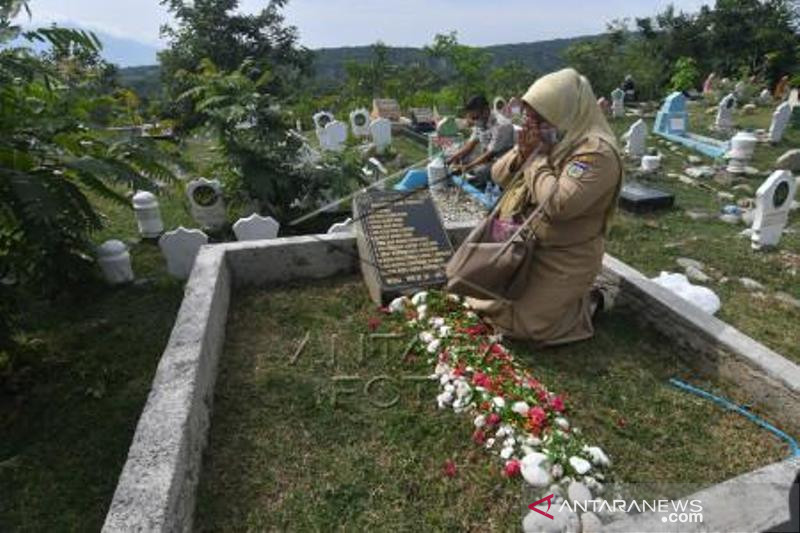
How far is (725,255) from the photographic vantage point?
5.37m

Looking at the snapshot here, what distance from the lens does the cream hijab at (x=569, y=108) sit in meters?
3.03

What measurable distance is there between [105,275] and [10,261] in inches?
52.5

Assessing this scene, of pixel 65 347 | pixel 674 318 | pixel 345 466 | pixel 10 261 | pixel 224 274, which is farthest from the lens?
pixel 224 274

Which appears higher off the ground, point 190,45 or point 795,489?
point 190,45

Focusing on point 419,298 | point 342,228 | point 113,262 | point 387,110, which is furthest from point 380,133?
point 419,298

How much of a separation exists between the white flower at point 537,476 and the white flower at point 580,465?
0.11 meters

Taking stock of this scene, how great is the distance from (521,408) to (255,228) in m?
3.32

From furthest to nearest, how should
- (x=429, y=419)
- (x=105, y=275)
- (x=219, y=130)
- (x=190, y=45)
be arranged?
1. (x=190, y=45)
2. (x=219, y=130)
3. (x=105, y=275)
4. (x=429, y=419)

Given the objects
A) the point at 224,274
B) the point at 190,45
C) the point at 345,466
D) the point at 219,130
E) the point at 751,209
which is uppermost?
the point at 190,45

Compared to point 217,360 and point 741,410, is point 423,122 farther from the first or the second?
point 741,410

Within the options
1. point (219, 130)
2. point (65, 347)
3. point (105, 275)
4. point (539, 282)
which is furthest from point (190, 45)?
point (539, 282)

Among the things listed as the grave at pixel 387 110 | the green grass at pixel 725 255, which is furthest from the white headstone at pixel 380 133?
the green grass at pixel 725 255

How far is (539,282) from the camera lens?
131 inches

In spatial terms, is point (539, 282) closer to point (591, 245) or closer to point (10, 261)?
point (591, 245)
